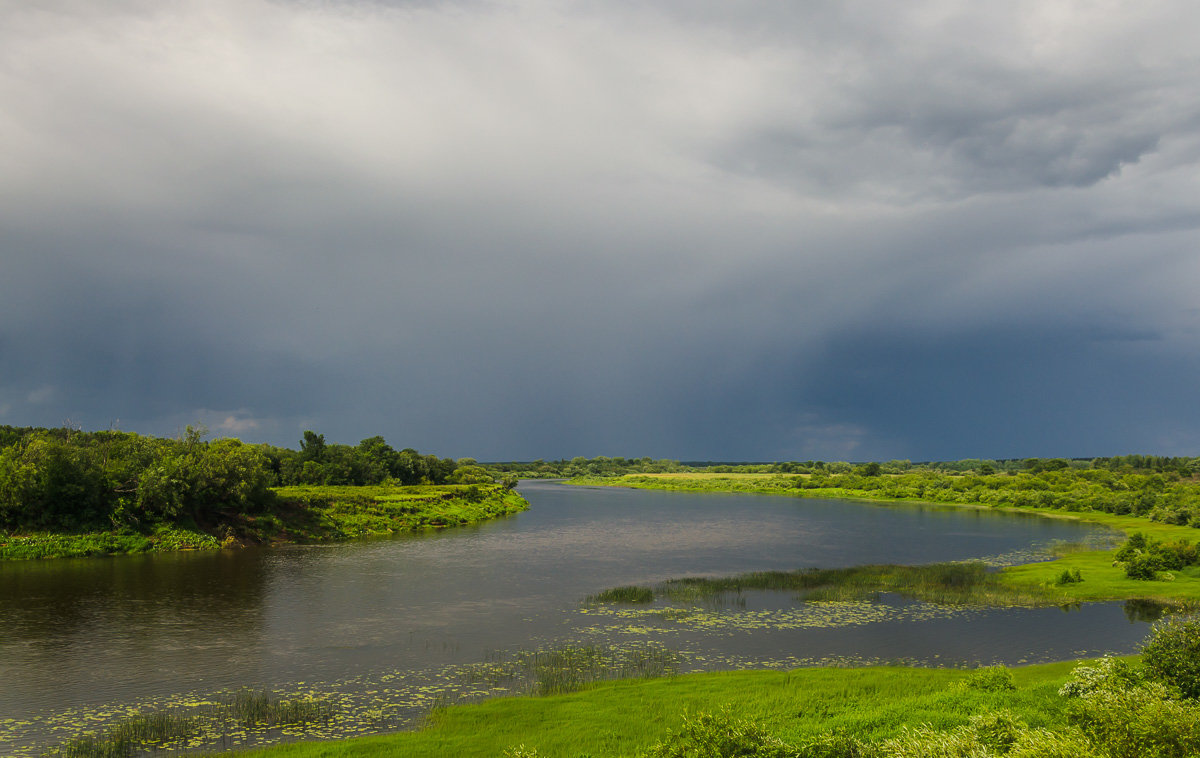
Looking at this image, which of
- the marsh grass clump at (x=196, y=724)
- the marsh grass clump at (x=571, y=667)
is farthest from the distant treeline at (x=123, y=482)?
the marsh grass clump at (x=571, y=667)

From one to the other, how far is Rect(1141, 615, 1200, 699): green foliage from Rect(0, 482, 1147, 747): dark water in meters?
11.1

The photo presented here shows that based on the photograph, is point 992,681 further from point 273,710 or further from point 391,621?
point 391,621

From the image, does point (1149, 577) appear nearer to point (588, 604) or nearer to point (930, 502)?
point (588, 604)

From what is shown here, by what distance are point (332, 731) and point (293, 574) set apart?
36693 millimetres

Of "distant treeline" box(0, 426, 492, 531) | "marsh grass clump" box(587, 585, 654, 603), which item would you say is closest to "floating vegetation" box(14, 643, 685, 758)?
"marsh grass clump" box(587, 585, 654, 603)

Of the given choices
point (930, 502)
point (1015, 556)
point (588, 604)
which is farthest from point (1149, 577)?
point (930, 502)

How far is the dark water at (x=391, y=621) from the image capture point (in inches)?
1230

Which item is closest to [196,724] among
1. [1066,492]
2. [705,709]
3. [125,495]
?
[705,709]

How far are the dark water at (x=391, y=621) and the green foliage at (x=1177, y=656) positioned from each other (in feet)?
36.6

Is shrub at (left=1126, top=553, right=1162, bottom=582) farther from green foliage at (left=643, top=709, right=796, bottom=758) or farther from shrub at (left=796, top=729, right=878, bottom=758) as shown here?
green foliage at (left=643, top=709, right=796, bottom=758)

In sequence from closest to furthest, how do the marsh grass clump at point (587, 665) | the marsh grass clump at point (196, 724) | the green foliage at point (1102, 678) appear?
the green foliage at point (1102, 678) < the marsh grass clump at point (196, 724) < the marsh grass clump at point (587, 665)

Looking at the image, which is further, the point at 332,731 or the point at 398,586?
the point at 398,586

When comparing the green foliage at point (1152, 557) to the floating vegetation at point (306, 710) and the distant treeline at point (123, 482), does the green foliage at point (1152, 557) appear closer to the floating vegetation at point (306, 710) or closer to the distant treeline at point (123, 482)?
the floating vegetation at point (306, 710)

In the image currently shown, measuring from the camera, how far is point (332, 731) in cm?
2383
